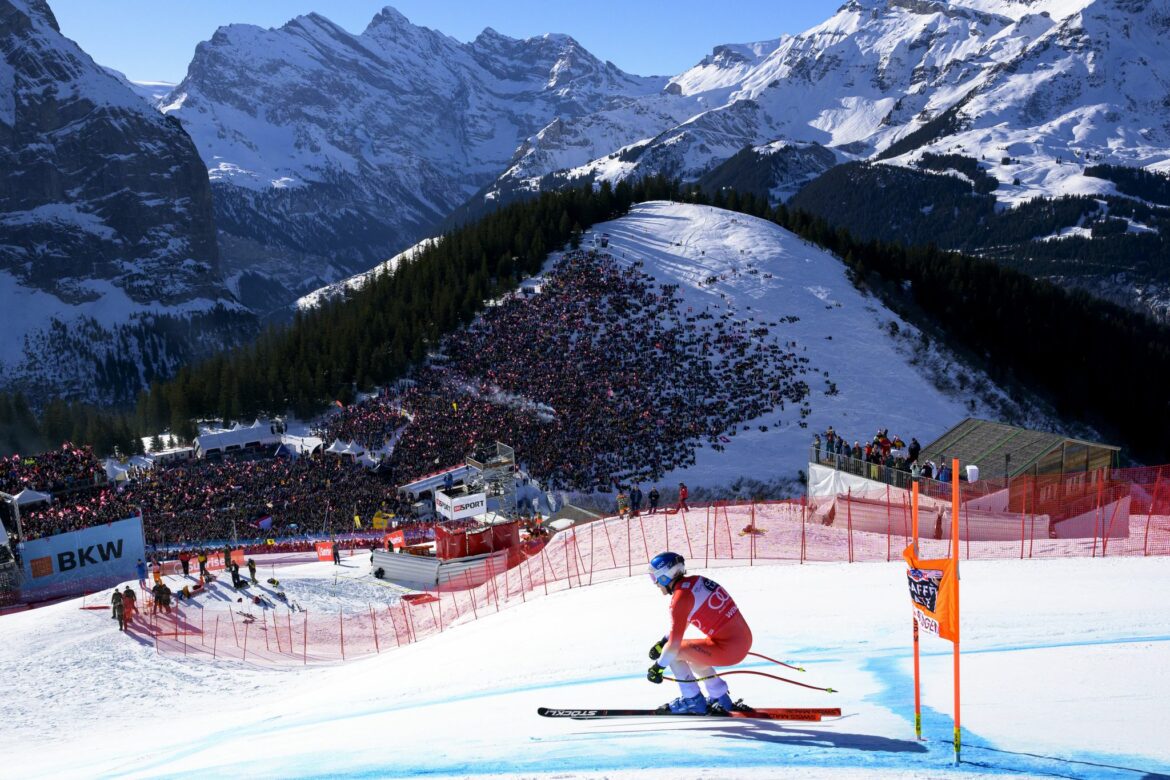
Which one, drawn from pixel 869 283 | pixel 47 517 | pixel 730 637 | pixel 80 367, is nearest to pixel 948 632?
pixel 730 637

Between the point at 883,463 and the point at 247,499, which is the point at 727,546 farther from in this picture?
the point at 247,499

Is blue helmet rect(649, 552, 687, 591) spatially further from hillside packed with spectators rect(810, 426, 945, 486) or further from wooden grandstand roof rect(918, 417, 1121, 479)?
wooden grandstand roof rect(918, 417, 1121, 479)

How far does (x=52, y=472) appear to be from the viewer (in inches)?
1580

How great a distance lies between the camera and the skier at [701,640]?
8.66 meters

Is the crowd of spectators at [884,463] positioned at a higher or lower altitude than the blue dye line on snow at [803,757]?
higher

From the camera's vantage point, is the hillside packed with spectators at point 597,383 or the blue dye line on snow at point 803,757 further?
the hillside packed with spectators at point 597,383

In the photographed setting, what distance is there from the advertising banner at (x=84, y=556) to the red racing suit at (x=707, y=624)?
29.1 meters

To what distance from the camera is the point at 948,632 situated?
7.23 m

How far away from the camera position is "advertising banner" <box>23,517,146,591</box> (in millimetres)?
32531

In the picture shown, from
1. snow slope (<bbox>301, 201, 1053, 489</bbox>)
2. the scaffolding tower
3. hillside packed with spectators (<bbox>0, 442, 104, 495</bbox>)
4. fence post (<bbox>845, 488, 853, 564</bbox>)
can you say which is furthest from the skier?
snow slope (<bbox>301, 201, 1053, 489</bbox>)

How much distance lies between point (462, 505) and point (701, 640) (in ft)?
89.0

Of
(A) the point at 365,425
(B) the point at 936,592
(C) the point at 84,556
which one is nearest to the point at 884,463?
(B) the point at 936,592

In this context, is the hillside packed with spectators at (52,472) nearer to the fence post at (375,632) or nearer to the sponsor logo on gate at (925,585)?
the fence post at (375,632)

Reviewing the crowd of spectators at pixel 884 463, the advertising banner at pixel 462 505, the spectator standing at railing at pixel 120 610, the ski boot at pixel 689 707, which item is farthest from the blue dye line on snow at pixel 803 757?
the advertising banner at pixel 462 505
